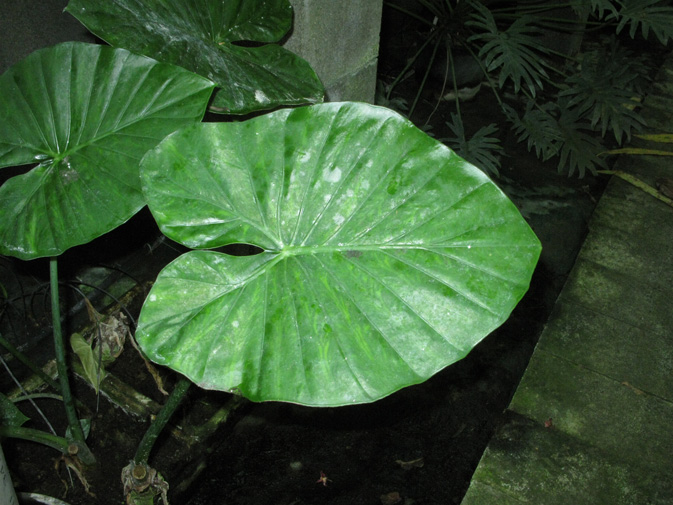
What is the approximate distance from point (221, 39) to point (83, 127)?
15.7 inches

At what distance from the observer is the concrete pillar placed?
4.98 ft

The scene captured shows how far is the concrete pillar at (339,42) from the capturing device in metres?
1.52

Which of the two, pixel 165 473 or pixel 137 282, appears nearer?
pixel 165 473

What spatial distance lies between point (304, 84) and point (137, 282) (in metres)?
0.94

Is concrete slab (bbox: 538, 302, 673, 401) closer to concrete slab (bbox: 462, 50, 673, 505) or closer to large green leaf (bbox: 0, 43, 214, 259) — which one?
concrete slab (bbox: 462, 50, 673, 505)

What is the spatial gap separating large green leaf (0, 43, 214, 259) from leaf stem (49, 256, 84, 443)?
139mm

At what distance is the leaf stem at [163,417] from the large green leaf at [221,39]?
0.56 metres

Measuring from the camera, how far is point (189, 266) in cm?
96

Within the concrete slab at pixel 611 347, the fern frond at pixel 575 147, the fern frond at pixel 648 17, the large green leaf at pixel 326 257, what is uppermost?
the large green leaf at pixel 326 257

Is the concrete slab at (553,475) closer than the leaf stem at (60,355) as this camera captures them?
No

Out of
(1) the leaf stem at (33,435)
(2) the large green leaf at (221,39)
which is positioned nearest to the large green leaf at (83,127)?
(2) the large green leaf at (221,39)

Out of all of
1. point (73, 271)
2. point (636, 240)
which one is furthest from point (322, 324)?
point (636, 240)

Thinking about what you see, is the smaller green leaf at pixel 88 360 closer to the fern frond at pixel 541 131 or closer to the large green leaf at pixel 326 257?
the large green leaf at pixel 326 257

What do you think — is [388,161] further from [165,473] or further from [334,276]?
[165,473]
